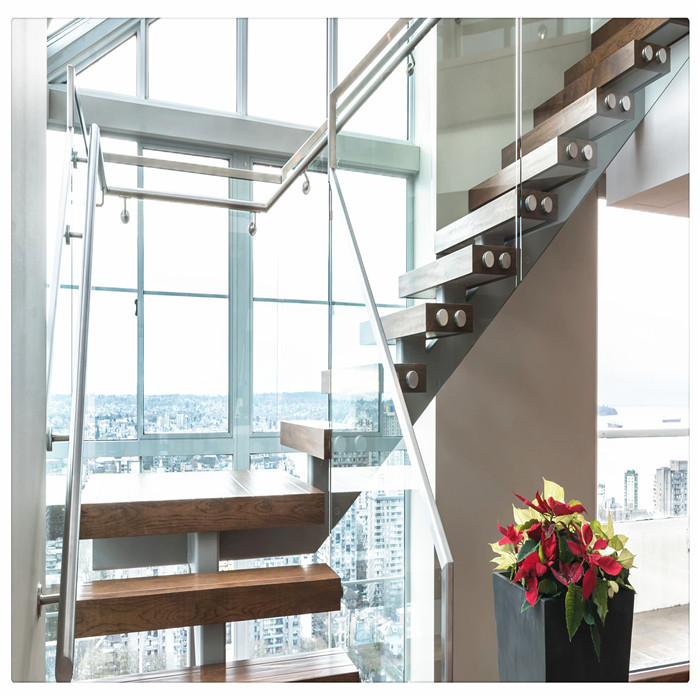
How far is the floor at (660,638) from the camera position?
3.12 metres

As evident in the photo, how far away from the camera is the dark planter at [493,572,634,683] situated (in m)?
1.35

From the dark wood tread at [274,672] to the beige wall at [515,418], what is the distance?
132cm

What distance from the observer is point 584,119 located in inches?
77.4

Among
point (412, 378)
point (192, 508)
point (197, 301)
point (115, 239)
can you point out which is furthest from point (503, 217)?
point (115, 239)

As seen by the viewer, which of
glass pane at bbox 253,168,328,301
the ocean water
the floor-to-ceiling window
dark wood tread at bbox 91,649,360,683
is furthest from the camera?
the ocean water

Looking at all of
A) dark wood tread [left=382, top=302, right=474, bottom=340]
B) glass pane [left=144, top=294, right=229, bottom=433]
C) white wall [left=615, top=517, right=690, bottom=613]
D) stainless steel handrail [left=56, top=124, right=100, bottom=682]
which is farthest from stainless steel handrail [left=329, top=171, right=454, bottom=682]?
white wall [left=615, top=517, right=690, bottom=613]

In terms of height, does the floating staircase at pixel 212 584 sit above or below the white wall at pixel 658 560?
above

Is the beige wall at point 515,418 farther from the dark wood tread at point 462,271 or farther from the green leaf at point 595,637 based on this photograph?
the green leaf at point 595,637

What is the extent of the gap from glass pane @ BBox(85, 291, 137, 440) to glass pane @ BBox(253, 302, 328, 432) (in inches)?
23.5

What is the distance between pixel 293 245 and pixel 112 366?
3.34ft

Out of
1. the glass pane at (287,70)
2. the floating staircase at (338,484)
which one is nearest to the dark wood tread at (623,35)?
the floating staircase at (338,484)

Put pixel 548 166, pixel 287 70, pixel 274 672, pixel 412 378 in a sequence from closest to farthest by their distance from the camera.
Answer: pixel 274 672
pixel 548 166
pixel 412 378
pixel 287 70

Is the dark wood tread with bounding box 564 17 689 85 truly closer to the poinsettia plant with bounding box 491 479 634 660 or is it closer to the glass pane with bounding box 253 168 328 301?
the glass pane with bounding box 253 168 328 301

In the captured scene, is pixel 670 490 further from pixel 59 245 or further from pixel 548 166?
pixel 59 245
